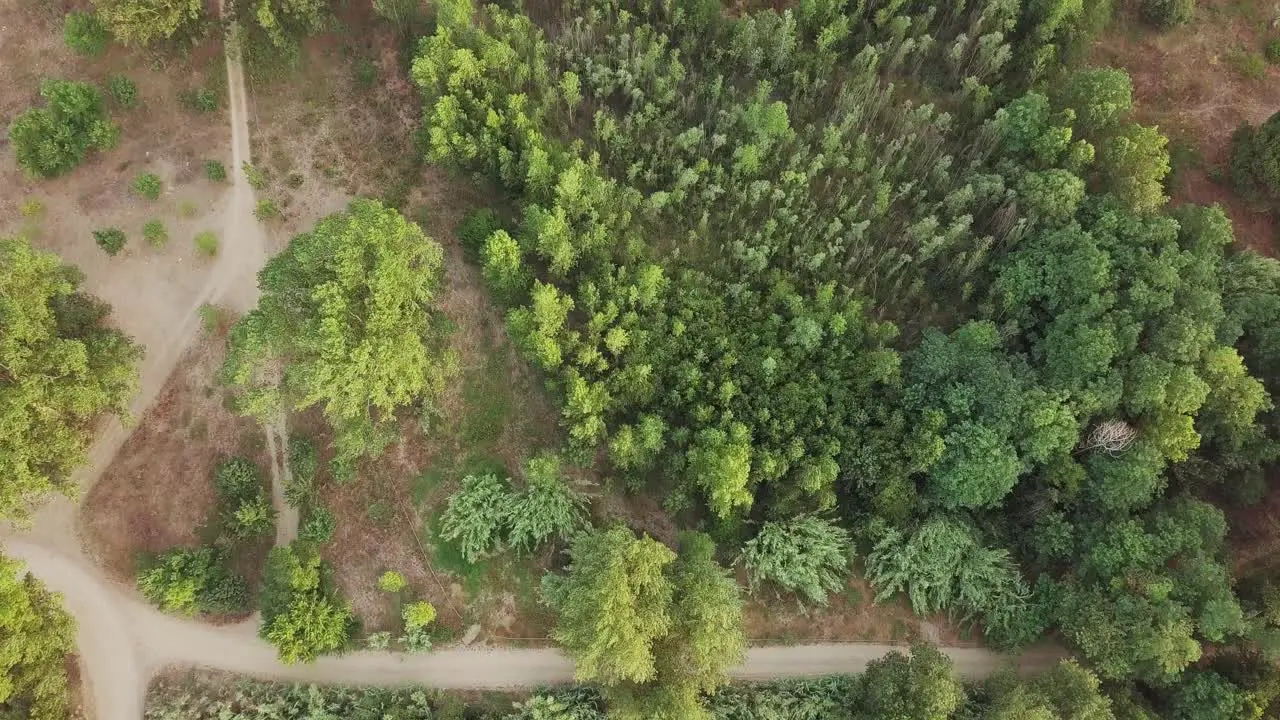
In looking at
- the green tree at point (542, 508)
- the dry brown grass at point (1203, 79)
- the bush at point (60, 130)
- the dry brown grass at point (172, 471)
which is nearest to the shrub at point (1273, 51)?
the dry brown grass at point (1203, 79)

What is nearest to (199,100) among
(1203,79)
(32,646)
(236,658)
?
(32,646)

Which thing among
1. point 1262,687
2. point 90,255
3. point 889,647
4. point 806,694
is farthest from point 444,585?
point 1262,687

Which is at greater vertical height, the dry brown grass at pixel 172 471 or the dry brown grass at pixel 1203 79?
the dry brown grass at pixel 1203 79

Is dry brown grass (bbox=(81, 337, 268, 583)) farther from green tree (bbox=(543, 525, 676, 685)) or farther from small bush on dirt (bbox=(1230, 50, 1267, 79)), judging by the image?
small bush on dirt (bbox=(1230, 50, 1267, 79))

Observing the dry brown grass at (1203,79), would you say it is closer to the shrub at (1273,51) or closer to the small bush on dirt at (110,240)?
the shrub at (1273,51)

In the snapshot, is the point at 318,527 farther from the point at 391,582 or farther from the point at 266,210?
the point at 266,210
